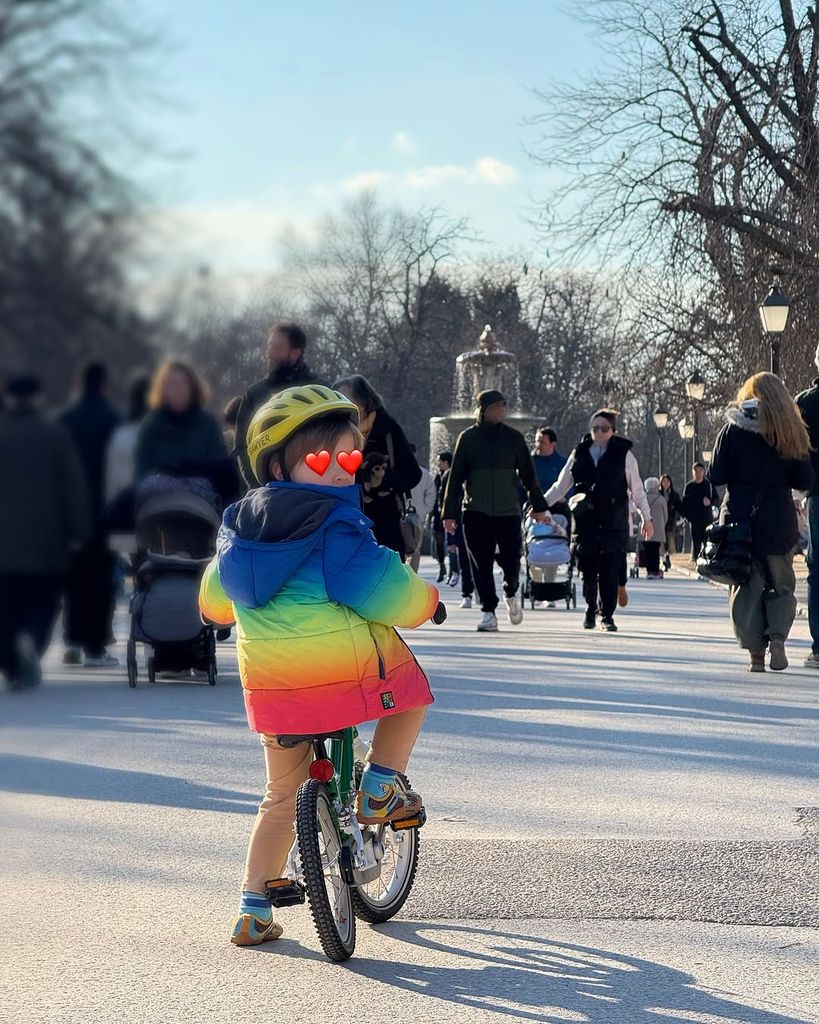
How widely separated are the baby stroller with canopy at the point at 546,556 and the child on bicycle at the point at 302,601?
13072mm

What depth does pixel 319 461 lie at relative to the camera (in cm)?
363

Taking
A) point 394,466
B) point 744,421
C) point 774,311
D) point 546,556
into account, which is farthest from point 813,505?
point 774,311

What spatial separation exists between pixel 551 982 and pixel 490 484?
36.7 feet

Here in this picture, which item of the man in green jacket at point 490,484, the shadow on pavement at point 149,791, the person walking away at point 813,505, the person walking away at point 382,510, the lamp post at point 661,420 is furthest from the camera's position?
the lamp post at point 661,420

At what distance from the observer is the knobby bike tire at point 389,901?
445 centimetres

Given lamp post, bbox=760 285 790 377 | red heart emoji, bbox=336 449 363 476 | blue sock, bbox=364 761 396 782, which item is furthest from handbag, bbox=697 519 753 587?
lamp post, bbox=760 285 790 377

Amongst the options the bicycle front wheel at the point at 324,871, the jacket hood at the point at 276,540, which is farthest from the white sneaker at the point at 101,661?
the bicycle front wheel at the point at 324,871

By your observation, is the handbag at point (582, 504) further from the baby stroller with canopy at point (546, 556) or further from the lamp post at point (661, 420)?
the lamp post at point (661, 420)

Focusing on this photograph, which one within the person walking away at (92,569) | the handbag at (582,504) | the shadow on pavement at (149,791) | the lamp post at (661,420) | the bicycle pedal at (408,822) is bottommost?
the shadow on pavement at (149,791)

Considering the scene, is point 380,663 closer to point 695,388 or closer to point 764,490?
point 764,490

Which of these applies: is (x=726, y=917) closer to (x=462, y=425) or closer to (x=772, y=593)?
(x=772, y=593)

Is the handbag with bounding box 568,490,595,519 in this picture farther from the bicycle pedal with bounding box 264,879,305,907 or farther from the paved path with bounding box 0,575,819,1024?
the bicycle pedal with bounding box 264,879,305,907

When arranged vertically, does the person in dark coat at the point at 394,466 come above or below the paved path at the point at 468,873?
above

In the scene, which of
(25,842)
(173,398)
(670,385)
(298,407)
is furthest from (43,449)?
(670,385)
